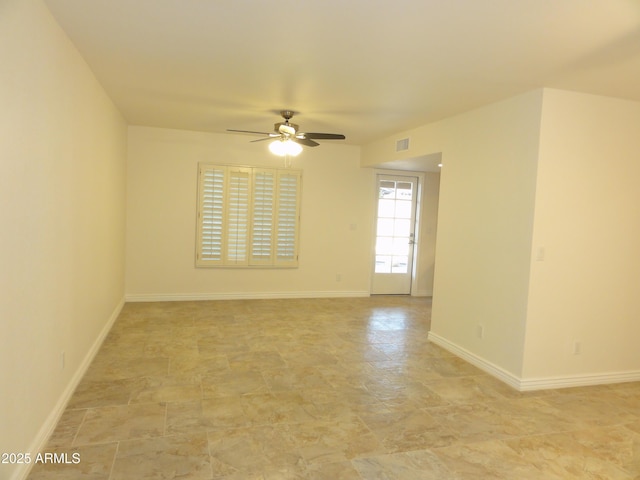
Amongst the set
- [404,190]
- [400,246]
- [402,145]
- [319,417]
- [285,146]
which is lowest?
[319,417]

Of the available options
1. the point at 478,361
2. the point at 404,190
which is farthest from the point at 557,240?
the point at 404,190

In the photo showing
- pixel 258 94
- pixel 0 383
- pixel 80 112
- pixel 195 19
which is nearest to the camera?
pixel 0 383

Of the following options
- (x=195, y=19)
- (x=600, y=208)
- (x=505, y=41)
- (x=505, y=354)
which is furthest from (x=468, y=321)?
(x=195, y=19)

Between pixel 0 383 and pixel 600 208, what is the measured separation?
14.2 ft

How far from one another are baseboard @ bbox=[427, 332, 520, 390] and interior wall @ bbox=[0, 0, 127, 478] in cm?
343

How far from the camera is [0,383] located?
1.84 meters

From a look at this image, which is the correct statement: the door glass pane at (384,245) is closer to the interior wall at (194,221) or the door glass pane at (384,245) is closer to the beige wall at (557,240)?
the interior wall at (194,221)

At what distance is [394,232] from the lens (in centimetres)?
745

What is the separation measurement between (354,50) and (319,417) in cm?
250

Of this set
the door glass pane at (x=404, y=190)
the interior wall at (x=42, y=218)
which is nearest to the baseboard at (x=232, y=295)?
the door glass pane at (x=404, y=190)

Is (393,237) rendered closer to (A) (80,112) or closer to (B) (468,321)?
(B) (468,321)

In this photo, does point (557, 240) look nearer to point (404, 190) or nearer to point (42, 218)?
point (42, 218)

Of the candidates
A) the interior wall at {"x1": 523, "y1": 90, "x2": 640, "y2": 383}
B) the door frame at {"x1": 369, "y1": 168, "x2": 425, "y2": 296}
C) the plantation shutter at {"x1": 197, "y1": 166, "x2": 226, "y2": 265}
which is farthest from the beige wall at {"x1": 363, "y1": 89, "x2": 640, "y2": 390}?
the plantation shutter at {"x1": 197, "y1": 166, "x2": 226, "y2": 265}

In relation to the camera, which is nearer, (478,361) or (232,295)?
(478,361)
